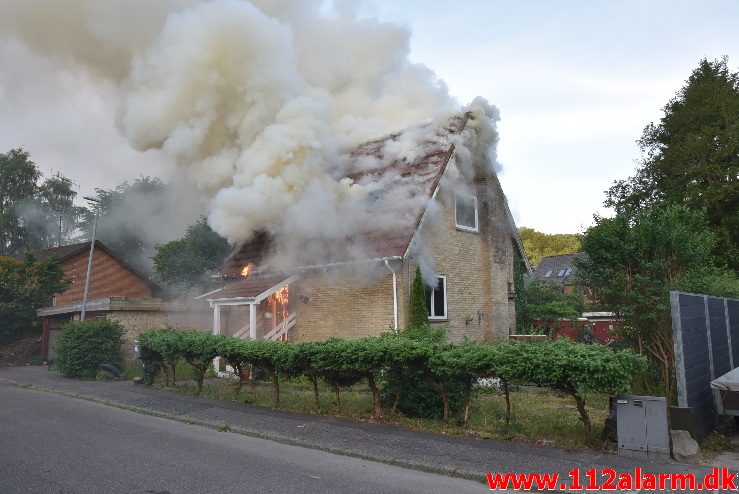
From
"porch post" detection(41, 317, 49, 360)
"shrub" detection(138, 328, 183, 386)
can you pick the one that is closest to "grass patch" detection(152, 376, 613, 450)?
"shrub" detection(138, 328, 183, 386)

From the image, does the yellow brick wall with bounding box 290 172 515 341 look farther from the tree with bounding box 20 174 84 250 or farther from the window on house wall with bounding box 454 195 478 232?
the tree with bounding box 20 174 84 250

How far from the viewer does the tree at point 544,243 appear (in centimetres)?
6675

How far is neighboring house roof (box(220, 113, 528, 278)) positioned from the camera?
1319cm

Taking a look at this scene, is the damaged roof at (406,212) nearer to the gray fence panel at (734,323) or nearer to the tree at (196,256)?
the tree at (196,256)

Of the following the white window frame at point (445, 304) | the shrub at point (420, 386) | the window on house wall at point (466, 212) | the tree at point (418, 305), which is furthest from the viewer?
the window on house wall at point (466, 212)

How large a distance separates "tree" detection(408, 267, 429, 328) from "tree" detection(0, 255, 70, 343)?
17.3m

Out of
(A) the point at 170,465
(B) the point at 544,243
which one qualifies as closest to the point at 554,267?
(B) the point at 544,243

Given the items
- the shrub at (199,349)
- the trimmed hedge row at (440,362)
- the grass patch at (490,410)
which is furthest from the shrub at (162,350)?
the trimmed hedge row at (440,362)

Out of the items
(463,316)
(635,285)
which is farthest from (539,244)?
(635,285)

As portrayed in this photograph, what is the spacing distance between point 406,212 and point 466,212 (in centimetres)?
283

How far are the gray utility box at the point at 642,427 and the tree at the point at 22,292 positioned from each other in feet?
74.7

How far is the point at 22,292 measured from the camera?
21453 millimetres

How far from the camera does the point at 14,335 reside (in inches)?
860

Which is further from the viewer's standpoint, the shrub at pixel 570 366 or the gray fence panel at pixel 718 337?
the gray fence panel at pixel 718 337
